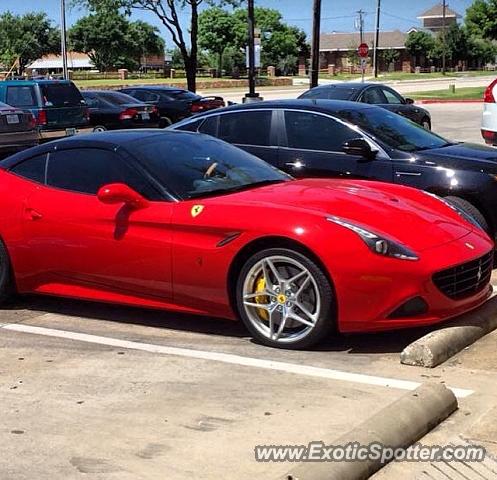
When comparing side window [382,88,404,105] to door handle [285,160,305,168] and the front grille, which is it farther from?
the front grille

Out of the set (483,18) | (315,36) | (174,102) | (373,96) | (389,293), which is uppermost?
(483,18)

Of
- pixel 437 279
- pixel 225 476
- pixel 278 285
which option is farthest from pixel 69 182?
pixel 225 476

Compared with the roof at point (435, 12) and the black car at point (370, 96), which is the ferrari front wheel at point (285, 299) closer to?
the black car at point (370, 96)

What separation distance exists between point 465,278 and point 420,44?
11127 centimetres

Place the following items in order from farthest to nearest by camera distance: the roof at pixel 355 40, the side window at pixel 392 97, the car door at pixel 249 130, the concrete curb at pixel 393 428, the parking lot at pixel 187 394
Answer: the roof at pixel 355 40 → the side window at pixel 392 97 → the car door at pixel 249 130 → the parking lot at pixel 187 394 → the concrete curb at pixel 393 428

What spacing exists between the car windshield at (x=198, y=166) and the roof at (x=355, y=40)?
386ft

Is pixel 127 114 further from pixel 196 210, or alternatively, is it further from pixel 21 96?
pixel 196 210

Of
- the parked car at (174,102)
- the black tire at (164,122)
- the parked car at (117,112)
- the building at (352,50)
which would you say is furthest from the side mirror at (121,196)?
the building at (352,50)

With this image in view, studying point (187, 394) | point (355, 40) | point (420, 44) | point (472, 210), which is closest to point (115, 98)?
point (472, 210)

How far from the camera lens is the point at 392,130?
8.23m

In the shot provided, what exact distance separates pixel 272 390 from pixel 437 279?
4.30 feet

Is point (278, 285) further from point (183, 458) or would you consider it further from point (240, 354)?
point (183, 458)

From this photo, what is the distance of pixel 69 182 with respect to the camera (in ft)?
20.3

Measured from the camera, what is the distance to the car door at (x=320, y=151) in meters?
7.84
